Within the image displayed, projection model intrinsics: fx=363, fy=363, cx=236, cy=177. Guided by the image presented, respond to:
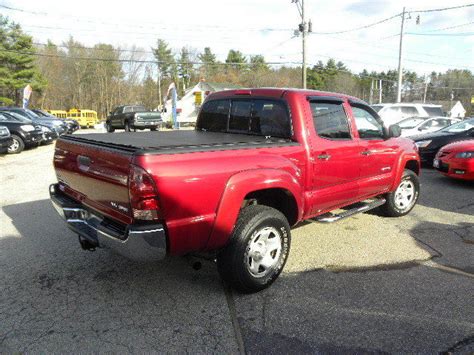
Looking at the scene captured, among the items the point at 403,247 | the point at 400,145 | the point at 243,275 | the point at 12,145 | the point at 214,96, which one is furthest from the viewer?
the point at 12,145

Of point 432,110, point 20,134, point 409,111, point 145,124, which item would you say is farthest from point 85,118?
point 432,110

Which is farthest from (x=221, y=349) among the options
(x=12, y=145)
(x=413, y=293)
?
(x=12, y=145)

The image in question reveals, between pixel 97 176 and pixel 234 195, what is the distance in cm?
117

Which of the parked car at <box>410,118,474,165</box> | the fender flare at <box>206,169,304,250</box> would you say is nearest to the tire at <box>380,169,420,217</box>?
the fender flare at <box>206,169,304,250</box>

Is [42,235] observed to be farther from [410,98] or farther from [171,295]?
[410,98]

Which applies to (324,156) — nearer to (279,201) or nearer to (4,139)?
(279,201)

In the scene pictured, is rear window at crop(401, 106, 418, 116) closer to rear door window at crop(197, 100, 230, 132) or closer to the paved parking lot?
the paved parking lot

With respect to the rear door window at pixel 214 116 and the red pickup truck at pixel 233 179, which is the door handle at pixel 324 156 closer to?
the red pickup truck at pixel 233 179

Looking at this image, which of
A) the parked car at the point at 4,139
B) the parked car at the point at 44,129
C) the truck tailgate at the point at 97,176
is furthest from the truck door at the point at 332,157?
the parked car at the point at 44,129

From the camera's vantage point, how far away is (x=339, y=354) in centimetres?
258

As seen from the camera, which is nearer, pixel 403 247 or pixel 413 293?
pixel 413 293

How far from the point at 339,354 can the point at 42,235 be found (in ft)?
13.3

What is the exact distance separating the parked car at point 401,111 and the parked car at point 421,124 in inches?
21.5

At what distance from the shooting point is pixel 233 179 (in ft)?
9.97
